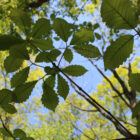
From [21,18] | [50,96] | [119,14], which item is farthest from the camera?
[50,96]

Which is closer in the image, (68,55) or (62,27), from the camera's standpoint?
(62,27)

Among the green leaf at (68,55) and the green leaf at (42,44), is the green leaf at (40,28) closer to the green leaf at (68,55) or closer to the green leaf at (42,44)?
the green leaf at (42,44)

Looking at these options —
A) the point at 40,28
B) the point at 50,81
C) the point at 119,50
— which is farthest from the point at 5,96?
the point at 119,50

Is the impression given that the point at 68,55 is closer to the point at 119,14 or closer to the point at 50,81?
the point at 50,81

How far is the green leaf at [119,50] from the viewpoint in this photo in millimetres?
397

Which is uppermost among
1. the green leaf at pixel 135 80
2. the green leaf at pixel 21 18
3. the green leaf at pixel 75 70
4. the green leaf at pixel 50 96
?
the green leaf at pixel 21 18

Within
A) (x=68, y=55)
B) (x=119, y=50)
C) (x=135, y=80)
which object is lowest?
(x=135, y=80)

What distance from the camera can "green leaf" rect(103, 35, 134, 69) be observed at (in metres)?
0.40

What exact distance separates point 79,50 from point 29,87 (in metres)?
0.23

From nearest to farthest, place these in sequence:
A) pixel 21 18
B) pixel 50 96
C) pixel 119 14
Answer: pixel 119 14
pixel 21 18
pixel 50 96

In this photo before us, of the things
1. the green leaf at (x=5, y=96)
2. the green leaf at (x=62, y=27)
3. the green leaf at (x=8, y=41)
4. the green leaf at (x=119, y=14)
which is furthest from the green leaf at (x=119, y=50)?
the green leaf at (x=5, y=96)

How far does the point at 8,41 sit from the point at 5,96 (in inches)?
8.8

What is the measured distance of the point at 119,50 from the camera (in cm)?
40

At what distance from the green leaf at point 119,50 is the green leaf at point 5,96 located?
370 mm
